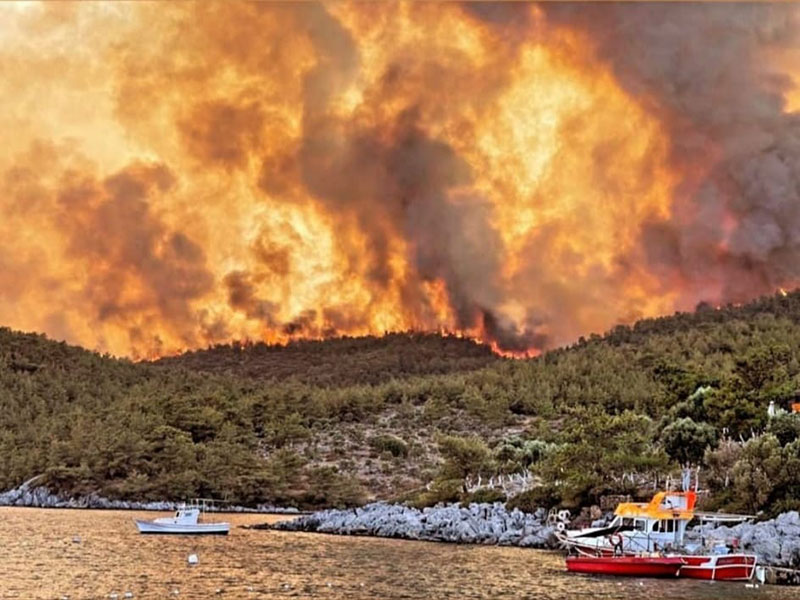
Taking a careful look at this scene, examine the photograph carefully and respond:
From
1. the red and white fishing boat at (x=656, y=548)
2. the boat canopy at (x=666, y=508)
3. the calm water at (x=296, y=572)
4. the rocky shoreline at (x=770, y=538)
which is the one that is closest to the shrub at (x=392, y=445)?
the calm water at (x=296, y=572)

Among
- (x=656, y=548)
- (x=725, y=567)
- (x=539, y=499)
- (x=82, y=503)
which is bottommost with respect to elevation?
(x=82, y=503)

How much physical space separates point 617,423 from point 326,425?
340 feet

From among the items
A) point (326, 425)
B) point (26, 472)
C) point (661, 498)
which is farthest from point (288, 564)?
point (326, 425)

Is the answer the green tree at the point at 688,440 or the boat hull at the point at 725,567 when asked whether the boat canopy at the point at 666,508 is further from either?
the green tree at the point at 688,440

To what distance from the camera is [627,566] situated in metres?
65.2

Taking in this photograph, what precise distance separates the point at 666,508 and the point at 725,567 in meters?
6.57

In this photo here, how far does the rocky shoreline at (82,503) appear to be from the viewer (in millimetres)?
147000

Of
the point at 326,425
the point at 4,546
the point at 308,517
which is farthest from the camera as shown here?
the point at 326,425

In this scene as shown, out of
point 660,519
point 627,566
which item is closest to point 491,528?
point 660,519

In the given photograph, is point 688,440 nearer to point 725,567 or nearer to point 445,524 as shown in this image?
point 445,524

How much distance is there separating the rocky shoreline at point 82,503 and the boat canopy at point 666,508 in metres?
80.1

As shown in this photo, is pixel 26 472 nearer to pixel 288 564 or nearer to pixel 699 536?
pixel 288 564

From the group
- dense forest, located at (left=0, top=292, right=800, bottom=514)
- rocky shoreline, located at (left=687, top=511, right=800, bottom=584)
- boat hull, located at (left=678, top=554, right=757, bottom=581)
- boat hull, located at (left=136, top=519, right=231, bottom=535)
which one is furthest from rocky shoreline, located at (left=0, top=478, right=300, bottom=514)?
boat hull, located at (left=678, top=554, right=757, bottom=581)

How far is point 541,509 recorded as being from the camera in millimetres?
91500
